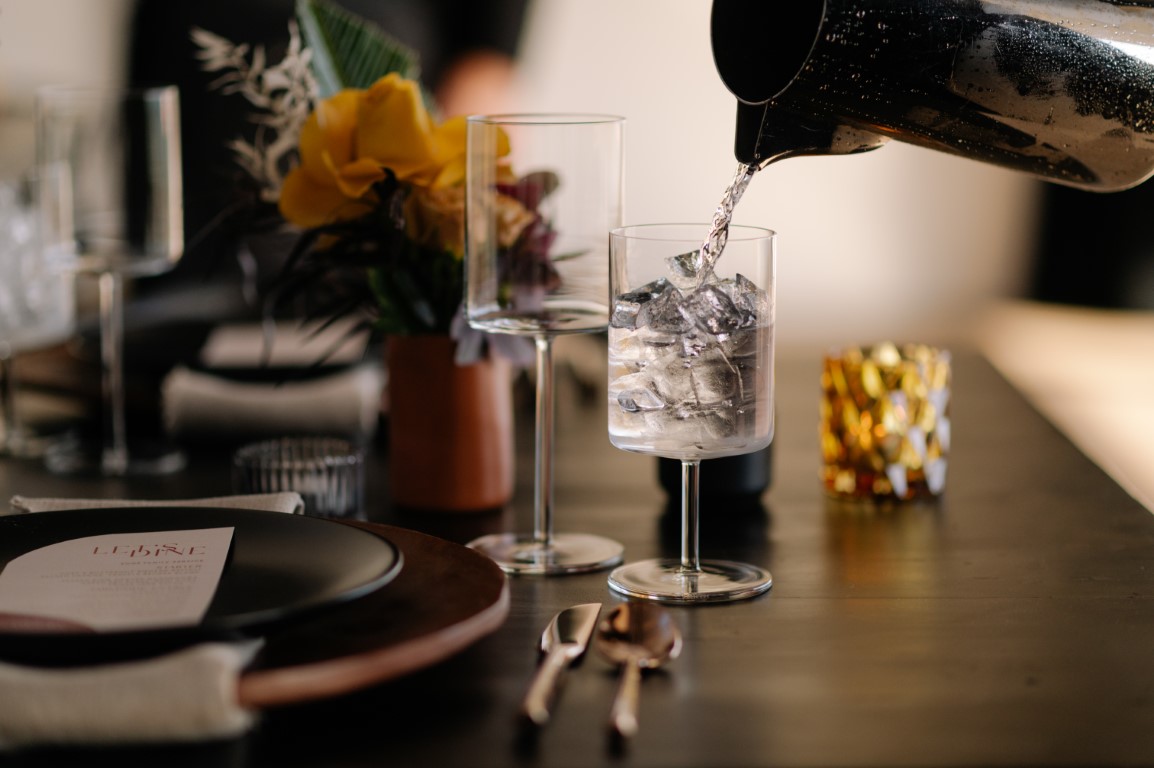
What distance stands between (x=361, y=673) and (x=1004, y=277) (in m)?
4.81

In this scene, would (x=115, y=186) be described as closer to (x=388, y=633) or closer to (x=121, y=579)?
(x=121, y=579)

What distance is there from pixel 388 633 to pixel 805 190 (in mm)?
4546

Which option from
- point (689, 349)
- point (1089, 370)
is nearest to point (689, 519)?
point (689, 349)

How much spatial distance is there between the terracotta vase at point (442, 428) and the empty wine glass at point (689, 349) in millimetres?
290

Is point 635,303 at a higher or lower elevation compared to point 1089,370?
higher

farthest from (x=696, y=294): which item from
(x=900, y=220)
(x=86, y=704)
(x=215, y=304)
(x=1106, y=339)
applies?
(x=900, y=220)

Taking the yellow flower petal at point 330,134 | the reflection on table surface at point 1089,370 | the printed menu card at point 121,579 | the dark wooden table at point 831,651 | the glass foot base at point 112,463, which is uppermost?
the yellow flower petal at point 330,134

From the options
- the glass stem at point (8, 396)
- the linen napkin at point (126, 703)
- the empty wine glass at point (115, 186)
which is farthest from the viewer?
the glass stem at point (8, 396)

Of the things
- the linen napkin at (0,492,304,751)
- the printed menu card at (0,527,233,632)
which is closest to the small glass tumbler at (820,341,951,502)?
the printed menu card at (0,527,233,632)

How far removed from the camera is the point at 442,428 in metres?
1.20

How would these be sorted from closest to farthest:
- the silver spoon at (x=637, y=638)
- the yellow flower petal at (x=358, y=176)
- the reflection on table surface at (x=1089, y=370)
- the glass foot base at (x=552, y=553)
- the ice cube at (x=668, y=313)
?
the silver spoon at (x=637, y=638) → the ice cube at (x=668, y=313) → the glass foot base at (x=552, y=553) → the yellow flower petal at (x=358, y=176) → the reflection on table surface at (x=1089, y=370)

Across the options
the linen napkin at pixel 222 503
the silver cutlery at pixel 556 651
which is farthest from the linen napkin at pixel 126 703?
the linen napkin at pixel 222 503

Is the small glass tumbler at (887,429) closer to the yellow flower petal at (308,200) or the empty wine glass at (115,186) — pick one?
the yellow flower petal at (308,200)

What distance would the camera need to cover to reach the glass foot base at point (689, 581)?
0.93 metres
